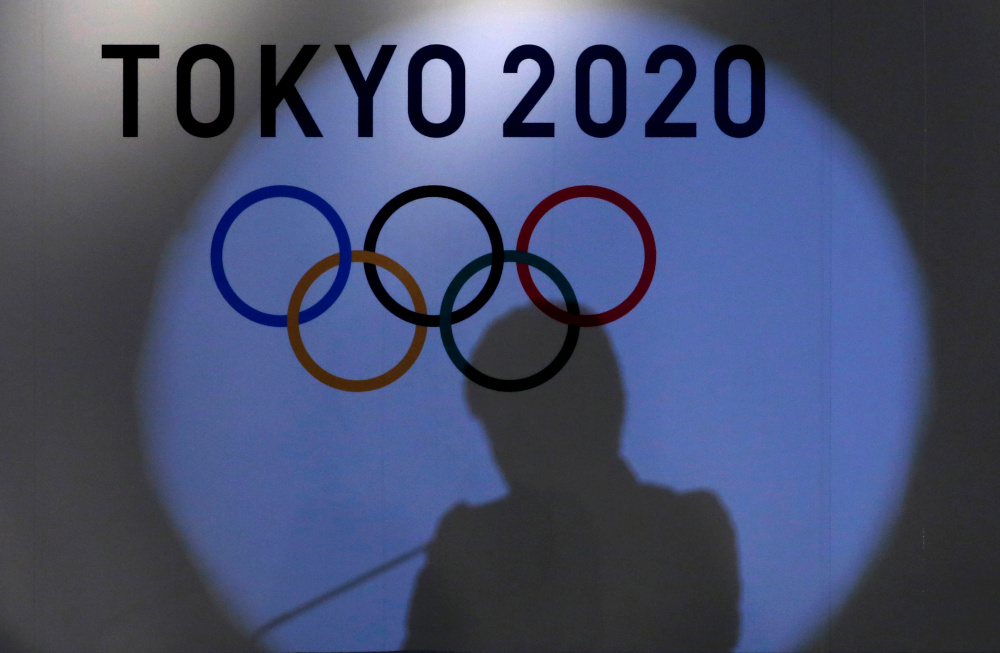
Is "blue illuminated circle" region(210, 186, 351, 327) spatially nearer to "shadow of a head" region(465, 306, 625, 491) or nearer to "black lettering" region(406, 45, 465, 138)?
"black lettering" region(406, 45, 465, 138)

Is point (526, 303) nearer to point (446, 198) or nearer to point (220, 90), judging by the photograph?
point (446, 198)

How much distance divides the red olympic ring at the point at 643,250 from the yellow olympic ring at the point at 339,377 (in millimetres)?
380

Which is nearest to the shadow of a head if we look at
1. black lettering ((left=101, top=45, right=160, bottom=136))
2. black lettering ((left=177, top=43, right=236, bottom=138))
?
black lettering ((left=177, top=43, right=236, bottom=138))

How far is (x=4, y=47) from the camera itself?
2438 mm

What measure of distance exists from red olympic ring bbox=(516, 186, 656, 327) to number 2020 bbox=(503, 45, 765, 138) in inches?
8.1

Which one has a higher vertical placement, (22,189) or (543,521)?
(22,189)

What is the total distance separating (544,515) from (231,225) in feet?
4.78

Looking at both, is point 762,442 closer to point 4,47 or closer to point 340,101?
point 340,101

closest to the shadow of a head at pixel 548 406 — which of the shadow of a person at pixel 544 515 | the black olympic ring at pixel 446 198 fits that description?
the shadow of a person at pixel 544 515

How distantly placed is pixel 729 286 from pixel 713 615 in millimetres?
1138

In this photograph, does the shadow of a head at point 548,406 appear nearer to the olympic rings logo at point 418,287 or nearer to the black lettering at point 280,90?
the olympic rings logo at point 418,287

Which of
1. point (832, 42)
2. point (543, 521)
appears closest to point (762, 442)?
point (543, 521)

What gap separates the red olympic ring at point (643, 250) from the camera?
2.46 m

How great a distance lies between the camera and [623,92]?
2.46 metres
